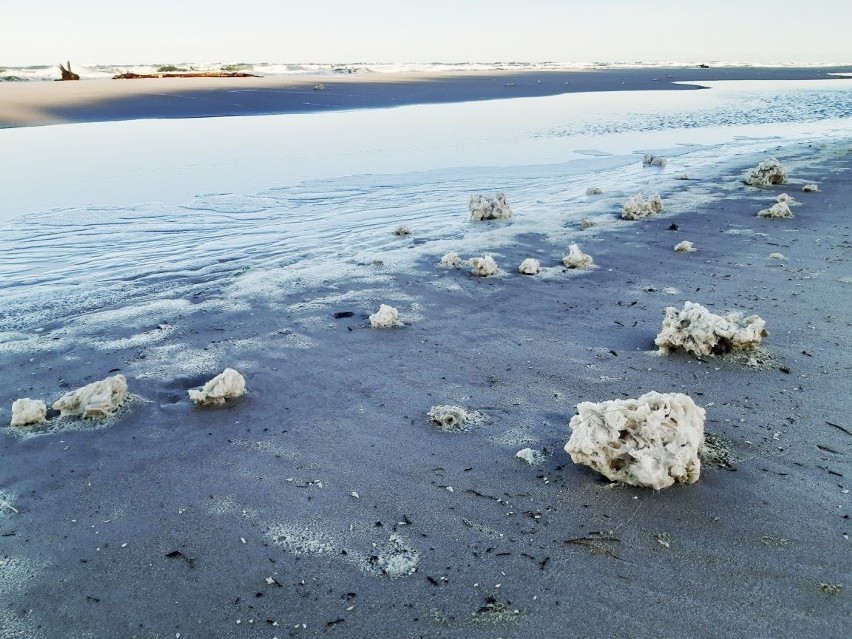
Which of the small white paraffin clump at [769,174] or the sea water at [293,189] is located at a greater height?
the small white paraffin clump at [769,174]

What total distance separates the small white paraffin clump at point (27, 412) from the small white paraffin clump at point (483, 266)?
3.44 m

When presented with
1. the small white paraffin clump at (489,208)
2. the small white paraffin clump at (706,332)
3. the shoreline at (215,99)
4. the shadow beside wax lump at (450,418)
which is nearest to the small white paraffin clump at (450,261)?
the small white paraffin clump at (489,208)

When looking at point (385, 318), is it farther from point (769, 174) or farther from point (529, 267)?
point (769, 174)

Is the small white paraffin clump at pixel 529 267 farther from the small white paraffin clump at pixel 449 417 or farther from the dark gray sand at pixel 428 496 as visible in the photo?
the small white paraffin clump at pixel 449 417

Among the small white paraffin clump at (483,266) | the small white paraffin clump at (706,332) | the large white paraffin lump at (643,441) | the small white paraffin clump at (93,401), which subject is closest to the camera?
the large white paraffin lump at (643,441)

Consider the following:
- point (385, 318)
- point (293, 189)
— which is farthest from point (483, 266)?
point (293, 189)

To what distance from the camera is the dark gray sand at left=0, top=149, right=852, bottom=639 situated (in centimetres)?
206

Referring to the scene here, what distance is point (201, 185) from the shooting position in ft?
30.9

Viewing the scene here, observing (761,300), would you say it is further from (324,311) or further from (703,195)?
(703,195)

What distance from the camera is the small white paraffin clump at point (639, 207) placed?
7355mm

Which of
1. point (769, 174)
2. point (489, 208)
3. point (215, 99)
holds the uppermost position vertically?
point (215, 99)

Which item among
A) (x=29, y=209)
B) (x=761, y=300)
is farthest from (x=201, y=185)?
(x=761, y=300)

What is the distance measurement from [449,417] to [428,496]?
1.91ft

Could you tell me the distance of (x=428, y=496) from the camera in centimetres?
263
